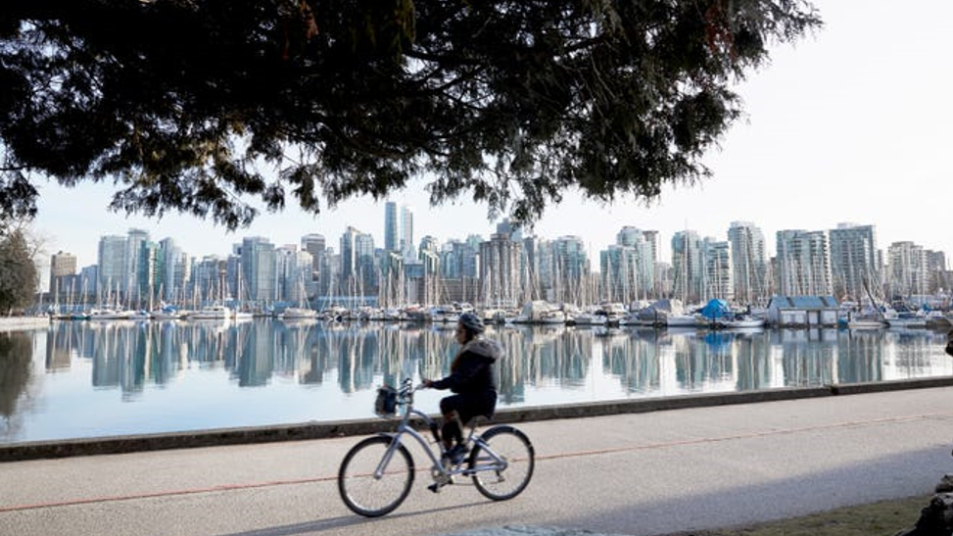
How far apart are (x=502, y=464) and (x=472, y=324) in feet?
4.42

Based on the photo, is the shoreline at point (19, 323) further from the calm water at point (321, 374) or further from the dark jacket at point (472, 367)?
the dark jacket at point (472, 367)

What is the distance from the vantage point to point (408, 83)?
4832 millimetres

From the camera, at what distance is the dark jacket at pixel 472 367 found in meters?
6.03

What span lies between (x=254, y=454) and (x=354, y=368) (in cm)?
2941

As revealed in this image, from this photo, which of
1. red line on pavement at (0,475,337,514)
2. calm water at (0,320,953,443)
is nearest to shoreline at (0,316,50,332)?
calm water at (0,320,953,443)

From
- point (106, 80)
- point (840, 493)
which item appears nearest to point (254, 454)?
point (106, 80)

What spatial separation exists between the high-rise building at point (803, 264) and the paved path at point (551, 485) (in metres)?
109

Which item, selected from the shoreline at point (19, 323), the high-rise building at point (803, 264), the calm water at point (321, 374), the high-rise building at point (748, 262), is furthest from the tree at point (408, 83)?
the high-rise building at point (803, 264)

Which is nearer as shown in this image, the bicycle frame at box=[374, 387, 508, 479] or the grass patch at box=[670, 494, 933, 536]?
the grass patch at box=[670, 494, 933, 536]

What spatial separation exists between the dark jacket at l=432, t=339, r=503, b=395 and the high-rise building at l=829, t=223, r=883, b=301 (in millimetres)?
129751

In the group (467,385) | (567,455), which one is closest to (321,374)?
(567,455)

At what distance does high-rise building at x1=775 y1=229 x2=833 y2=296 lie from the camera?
363ft

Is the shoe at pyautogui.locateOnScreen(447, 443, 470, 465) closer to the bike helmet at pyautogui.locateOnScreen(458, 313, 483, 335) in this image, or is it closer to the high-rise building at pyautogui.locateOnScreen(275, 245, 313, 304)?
the bike helmet at pyautogui.locateOnScreen(458, 313, 483, 335)

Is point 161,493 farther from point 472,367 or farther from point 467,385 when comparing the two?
point 472,367
